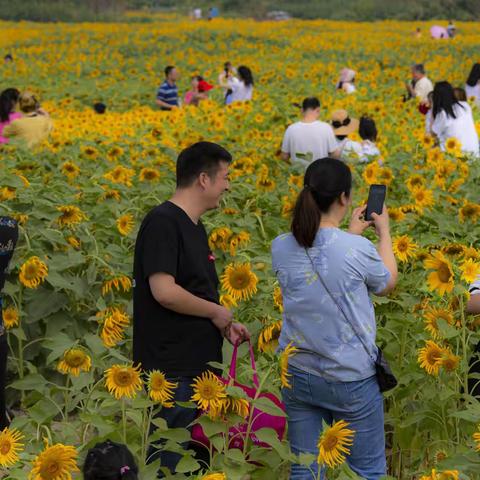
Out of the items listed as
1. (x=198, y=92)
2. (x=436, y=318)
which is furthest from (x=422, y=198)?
(x=198, y=92)

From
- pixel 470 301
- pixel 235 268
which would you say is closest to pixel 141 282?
Answer: pixel 235 268

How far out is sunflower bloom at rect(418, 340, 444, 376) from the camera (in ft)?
9.97

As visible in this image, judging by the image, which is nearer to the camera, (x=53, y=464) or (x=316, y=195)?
(x=53, y=464)

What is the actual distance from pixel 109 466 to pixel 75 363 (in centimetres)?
104

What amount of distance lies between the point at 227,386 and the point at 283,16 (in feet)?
142

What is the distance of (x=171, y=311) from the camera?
2.97 m

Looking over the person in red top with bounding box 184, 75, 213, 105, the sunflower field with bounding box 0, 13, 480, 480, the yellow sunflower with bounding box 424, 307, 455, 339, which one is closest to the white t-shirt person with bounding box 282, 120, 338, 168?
the sunflower field with bounding box 0, 13, 480, 480

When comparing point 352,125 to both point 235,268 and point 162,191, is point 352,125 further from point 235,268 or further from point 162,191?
point 235,268

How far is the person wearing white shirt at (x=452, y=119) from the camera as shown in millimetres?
7613

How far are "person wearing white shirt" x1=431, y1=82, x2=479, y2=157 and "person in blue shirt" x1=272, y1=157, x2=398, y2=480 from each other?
16.4 feet

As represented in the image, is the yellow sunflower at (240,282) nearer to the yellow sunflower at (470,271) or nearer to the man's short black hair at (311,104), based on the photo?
the yellow sunflower at (470,271)

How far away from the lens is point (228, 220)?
4879 millimetres

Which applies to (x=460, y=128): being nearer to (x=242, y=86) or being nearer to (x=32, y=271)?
(x=32, y=271)

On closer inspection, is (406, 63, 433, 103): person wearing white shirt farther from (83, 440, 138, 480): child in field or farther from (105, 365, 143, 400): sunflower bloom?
(83, 440, 138, 480): child in field
